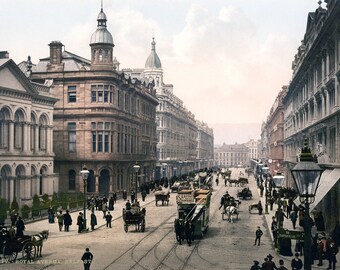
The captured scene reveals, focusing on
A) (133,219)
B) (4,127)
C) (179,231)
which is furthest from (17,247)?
(4,127)

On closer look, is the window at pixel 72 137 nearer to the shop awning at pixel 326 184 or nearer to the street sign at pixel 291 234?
the shop awning at pixel 326 184

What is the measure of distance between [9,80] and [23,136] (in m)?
5.39

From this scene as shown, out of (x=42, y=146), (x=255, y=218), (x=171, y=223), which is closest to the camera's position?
(x=171, y=223)

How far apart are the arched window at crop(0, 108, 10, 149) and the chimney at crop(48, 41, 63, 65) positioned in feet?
58.2

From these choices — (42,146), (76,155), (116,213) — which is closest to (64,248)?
(116,213)

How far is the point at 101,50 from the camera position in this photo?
2427 inches

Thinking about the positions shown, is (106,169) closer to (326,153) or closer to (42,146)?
(42,146)

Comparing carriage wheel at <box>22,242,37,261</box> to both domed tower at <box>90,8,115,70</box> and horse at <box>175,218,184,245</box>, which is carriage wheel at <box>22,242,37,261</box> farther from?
domed tower at <box>90,8,115,70</box>

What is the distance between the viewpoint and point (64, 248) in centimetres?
2781

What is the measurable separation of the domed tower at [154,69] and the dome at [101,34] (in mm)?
61093

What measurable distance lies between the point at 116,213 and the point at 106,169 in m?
16.4

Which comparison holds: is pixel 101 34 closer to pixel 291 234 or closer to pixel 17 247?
pixel 17 247

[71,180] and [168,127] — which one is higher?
[168,127]

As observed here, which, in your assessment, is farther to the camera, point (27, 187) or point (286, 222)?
point (27, 187)
